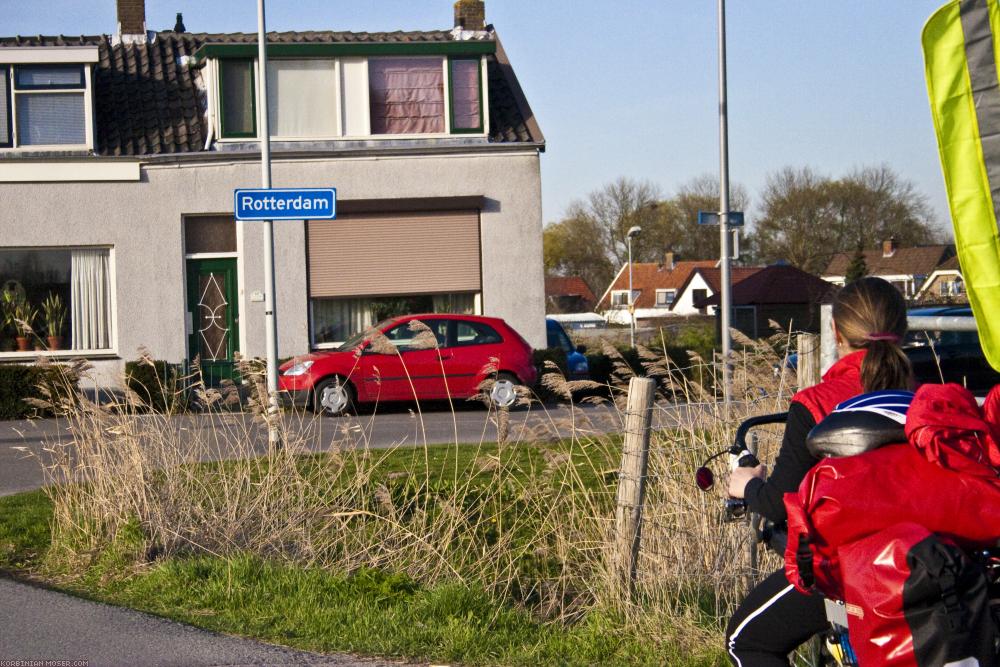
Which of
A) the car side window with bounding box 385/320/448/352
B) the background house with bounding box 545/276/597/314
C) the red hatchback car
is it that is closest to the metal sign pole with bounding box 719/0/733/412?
the red hatchback car

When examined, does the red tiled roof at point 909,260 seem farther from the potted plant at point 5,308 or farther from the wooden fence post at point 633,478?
the wooden fence post at point 633,478

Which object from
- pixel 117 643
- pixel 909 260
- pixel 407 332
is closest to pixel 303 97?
pixel 407 332

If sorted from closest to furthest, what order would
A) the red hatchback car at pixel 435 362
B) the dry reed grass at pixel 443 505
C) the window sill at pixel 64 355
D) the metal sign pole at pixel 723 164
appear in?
the dry reed grass at pixel 443 505, the red hatchback car at pixel 435 362, the metal sign pole at pixel 723 164, the window sill at pixel 64 355

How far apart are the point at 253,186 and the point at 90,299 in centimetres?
374

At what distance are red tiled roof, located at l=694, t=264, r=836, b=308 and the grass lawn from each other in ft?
127

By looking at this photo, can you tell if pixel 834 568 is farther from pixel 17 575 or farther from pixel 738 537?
pixel 17 575

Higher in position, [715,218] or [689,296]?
[715,218]

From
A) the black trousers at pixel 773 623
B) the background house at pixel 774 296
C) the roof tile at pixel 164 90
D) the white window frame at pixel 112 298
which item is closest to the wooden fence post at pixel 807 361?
the black trousers at pixel 773 623

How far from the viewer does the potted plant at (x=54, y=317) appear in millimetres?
20750

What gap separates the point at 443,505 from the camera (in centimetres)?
707

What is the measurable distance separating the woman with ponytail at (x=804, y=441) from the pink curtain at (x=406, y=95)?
18.7 metres

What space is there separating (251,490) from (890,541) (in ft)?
18.2

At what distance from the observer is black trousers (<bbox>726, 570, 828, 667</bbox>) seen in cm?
322

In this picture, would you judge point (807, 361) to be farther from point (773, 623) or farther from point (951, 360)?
point (951, 360)
